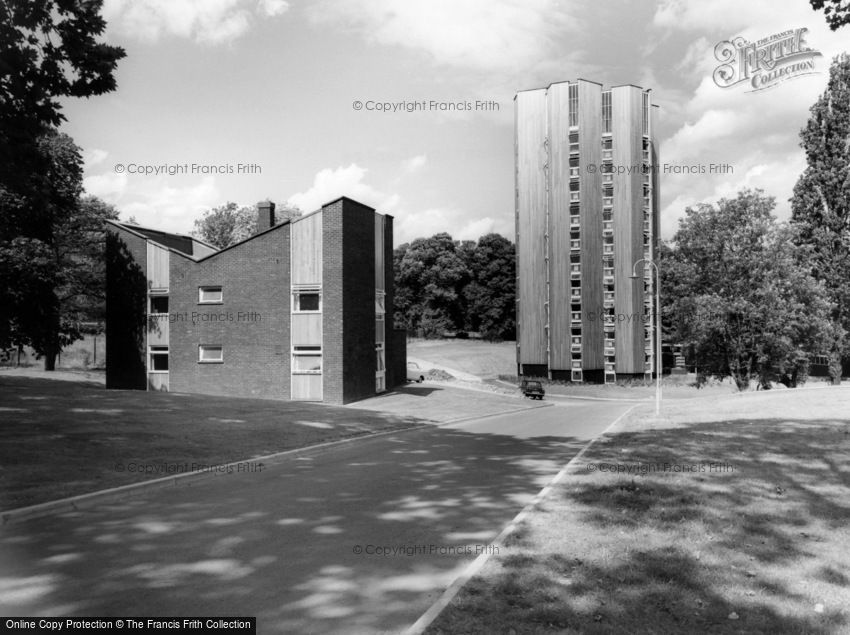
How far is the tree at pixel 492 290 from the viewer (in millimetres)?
82562

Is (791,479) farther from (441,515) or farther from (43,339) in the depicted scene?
(43,339)

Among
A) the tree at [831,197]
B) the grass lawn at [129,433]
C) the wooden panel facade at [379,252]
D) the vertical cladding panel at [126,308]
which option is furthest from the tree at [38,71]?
the tree at [831,197]

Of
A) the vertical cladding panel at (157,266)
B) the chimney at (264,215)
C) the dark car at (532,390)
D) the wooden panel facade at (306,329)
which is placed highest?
the chimney at (264,215)

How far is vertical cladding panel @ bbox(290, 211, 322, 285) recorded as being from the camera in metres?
28.1

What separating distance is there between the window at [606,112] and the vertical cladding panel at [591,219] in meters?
0.40

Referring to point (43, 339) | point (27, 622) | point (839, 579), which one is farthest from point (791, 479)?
point (43, 339)

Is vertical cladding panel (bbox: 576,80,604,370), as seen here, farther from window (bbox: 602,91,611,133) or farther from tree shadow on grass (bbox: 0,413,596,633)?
tree shadow on grass (bbox: 0,413,596,633)

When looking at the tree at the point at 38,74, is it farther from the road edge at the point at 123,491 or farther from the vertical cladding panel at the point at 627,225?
the vertical cladding panel at the point at 627,225

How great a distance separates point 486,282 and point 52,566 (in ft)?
259

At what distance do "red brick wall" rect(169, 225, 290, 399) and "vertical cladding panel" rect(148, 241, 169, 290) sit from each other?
39.0 inches

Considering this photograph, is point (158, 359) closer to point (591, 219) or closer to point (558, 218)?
point (558, 218)

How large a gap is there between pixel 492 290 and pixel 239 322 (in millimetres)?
57624

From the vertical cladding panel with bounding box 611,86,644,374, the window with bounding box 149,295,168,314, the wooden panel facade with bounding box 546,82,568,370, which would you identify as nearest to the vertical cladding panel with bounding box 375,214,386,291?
the window with bounding box 149,295,168,314

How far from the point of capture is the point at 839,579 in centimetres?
554
